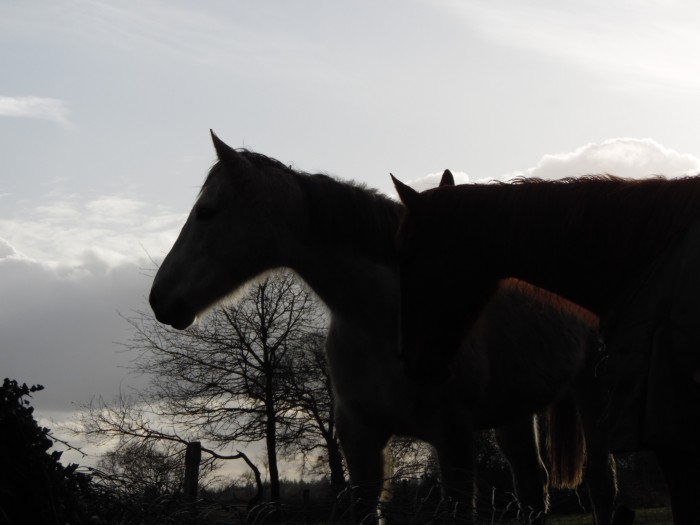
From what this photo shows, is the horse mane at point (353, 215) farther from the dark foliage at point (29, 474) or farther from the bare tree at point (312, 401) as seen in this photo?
the bare tree at point (312, 401)

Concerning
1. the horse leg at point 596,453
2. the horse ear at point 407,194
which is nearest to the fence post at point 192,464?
the horse leg at point 596,453

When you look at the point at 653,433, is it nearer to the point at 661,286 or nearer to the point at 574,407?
the point at 661,286

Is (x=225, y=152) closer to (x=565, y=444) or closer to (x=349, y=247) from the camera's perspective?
(x=349, y=247)

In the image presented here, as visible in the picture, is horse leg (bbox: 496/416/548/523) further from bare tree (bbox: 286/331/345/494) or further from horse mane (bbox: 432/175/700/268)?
bare tree (bbox: 286/331/345/494)

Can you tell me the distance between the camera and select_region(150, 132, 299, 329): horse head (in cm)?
582

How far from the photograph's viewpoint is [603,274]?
3.99 metres

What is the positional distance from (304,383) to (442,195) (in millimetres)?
21937

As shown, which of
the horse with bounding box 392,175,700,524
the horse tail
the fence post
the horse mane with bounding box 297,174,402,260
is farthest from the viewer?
the fence post

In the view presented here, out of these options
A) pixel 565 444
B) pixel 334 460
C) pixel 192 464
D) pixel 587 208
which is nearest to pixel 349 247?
pixel 587 208

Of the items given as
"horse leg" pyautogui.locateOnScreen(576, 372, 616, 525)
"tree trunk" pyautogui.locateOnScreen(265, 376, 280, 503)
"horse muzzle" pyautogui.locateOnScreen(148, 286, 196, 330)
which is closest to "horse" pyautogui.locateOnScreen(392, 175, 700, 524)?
"horse muzzle" pyautogui.locateOnScreen(148, 286, 196, 330)

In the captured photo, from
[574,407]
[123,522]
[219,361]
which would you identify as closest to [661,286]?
[123,522]

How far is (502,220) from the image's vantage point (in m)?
4.25

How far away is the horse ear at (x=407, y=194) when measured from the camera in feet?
14.5

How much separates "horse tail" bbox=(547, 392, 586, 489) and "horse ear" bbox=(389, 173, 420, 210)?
4550 millimetres
